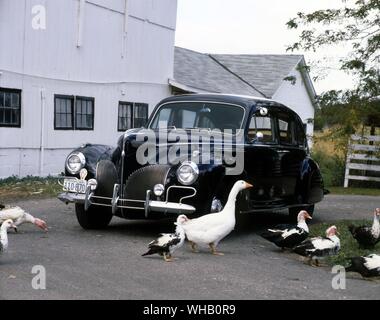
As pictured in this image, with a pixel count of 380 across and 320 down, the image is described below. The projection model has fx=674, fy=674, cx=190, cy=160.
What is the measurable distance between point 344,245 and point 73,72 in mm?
10684

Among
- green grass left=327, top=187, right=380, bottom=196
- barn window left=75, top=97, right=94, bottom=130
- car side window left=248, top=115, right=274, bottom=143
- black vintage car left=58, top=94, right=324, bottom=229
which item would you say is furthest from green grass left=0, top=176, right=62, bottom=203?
green grass left=327, top=187, right=380, bottom=196

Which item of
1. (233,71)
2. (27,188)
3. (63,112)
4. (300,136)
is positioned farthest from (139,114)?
(233,71)

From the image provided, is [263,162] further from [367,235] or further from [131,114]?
[131,114]

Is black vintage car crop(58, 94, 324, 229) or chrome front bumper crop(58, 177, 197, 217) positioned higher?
black vintage car crop(58, 94, 324, 229)

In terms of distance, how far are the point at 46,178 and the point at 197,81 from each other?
9271 mm

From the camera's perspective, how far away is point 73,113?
59.4 ft

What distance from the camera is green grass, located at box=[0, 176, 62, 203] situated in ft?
45.9

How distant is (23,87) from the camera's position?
1630 cm

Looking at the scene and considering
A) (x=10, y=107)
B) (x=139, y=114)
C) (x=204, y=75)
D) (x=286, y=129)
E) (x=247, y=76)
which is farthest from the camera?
(x=247, y=76)

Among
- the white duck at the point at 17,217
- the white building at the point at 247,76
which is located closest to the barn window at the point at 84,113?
the white building at the point at 247,76

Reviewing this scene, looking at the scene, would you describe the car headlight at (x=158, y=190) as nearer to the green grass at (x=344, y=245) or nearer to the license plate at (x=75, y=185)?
the license plate at (x=75, y=185)

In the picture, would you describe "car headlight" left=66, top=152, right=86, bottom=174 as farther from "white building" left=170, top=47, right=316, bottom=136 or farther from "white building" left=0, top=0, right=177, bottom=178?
"white building" left=170, top=47, right=316, bottom=136

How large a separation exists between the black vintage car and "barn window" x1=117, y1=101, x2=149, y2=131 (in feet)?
31.4

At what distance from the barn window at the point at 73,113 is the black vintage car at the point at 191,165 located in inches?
288
